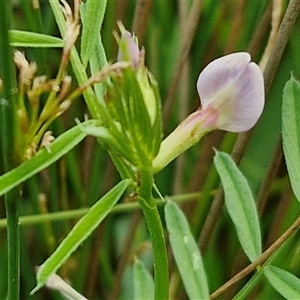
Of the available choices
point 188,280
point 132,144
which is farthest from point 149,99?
point 188,280

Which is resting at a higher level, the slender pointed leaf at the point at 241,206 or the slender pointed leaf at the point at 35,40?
the slender pointed leaf at the point at 35,40

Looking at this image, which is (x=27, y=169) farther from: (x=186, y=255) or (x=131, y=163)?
(x=186, y=255)

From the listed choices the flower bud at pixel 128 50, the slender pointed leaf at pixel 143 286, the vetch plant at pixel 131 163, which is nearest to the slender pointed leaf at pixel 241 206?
the vetch plant at pixel 131 163

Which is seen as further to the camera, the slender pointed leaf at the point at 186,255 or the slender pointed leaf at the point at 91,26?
the slender pointed leaf at the point at 186,255

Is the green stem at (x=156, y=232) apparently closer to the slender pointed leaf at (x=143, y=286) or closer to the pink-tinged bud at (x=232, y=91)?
the pink-tinged bud at (x=232, y=91)

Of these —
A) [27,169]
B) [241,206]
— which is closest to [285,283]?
[241,206]

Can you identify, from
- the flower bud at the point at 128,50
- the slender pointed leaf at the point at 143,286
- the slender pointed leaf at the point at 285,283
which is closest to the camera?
the flower bud at the point at 128,50
